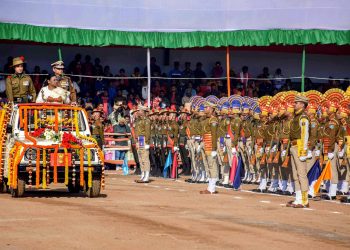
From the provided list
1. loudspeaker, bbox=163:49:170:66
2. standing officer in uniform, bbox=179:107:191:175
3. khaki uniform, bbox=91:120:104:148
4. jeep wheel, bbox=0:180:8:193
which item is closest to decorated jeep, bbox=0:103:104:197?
jeep wheel, bbox=0:180:8:193

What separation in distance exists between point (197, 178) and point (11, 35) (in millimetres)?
9469

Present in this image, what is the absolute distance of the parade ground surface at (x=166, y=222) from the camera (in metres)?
16.5

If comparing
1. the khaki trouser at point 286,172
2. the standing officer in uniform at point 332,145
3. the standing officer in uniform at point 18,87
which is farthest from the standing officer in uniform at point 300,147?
the standing officer in uniform at point 18,87

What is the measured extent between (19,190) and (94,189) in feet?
5.11

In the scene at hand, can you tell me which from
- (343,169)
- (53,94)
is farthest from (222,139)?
(53,94)

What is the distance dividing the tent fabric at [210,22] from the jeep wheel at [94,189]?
16909mm

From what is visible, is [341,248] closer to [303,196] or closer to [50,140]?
[303,196]

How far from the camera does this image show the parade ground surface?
54.0ft

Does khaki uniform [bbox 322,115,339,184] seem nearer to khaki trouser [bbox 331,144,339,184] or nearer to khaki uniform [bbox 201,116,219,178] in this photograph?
khaki trouser [bbox 331,144,339,184]

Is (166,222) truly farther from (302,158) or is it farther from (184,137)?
(184,137)

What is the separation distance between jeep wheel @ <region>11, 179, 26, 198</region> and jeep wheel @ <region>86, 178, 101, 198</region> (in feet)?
4.67

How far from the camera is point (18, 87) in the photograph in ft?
86.6

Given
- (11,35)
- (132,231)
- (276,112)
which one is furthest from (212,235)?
(11,35)

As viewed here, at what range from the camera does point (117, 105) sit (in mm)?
41344
